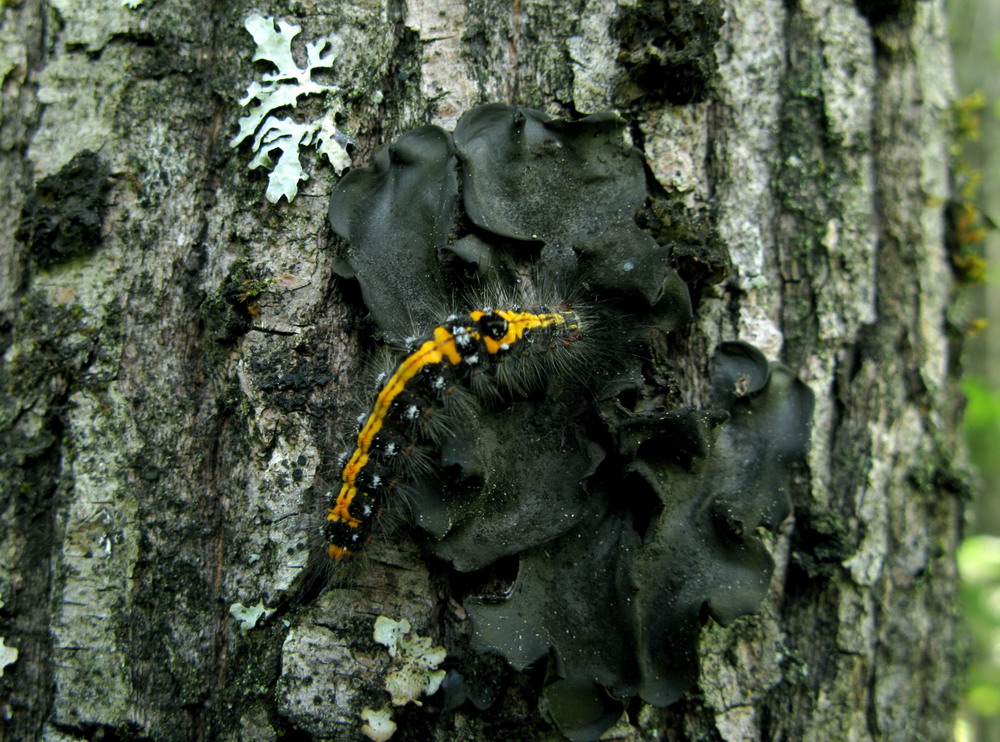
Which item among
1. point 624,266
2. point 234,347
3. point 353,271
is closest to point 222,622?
point 234,347

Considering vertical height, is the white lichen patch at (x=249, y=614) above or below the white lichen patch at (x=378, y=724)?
above

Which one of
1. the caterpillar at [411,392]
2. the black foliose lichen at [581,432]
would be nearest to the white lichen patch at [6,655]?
the caterpillar at [411,392]

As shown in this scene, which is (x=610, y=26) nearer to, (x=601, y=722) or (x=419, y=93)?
(x=419, y=93)

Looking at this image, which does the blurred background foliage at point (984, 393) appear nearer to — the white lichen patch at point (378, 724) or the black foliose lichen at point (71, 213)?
the white lichen patch at point (378, 724)

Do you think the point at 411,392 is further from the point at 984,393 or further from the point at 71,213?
the point at 984,393

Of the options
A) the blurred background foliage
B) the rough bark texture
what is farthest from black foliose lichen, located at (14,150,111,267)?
the blurred background foliage
